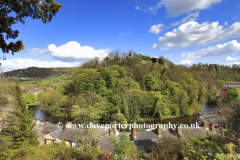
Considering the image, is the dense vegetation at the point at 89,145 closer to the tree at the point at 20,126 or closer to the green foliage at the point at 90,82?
the tree at the point at 20,126

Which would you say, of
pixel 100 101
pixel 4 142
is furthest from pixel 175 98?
pixel 4 142

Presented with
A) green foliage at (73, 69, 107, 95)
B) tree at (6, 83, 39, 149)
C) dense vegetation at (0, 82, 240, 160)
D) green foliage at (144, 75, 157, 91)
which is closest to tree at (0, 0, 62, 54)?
dense vegetation at (0, 82, 240, 160)

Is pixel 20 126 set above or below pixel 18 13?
below

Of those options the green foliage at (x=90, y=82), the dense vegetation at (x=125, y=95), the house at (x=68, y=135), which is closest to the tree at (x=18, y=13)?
the house at (x=68, y=135)

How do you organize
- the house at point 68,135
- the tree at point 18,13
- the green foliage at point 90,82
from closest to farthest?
the tree at point 18,13 → the house at point 68,135 → the green foliage at point 90,82

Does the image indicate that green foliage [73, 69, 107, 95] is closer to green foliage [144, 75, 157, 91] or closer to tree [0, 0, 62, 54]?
green foliage [144, 75, 157, 91]

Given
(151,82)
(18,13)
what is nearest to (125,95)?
(151,82)

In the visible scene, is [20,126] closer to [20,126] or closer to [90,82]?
[20,126]

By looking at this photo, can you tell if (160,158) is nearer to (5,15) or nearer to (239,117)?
(239,117)

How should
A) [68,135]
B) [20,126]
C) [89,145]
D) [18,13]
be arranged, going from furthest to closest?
[68,135]
[20,126]
[89,145]
[18,13]

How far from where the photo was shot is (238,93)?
2991 cm

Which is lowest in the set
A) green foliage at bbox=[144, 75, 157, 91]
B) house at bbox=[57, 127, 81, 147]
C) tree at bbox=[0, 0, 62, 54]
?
house at bbox=[57, 127, 81, 147]

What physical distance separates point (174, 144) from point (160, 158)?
5.47 feet

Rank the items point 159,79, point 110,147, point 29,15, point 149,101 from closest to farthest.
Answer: point 29,15 < point 110,147 < point 149,101 < point 159,79
